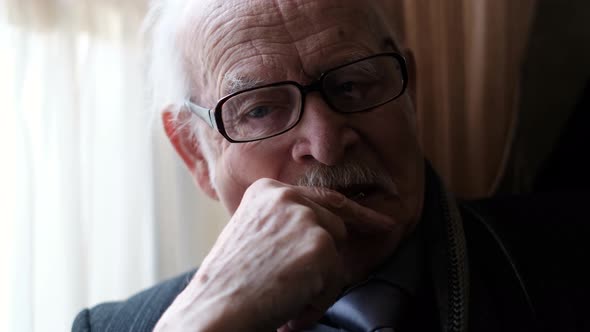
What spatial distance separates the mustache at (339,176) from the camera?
0.94 m

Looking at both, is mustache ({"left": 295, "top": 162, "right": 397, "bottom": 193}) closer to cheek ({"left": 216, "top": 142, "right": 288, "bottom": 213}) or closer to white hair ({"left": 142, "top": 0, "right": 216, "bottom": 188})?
cheek ({"left": 216, "top": 142, "right": 288, "bottom": 213})

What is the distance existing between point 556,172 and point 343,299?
1076mm

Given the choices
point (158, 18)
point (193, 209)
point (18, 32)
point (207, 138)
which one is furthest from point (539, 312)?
point (18, 32)

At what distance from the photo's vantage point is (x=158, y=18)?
51.6 inches

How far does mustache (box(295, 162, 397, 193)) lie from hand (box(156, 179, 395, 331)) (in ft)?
0.27

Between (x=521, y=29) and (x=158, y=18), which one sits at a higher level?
(x=158, y=18)

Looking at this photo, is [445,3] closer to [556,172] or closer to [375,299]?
[556,172]

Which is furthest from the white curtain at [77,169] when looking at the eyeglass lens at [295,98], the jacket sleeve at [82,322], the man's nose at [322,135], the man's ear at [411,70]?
the man's ear at [411,70]

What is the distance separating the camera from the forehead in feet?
3.22

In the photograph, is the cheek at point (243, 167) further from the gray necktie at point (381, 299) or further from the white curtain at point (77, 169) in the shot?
the white curtain at point (77, 169)

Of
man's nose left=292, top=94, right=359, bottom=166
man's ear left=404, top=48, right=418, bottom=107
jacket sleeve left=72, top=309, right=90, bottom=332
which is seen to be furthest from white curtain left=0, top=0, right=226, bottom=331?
man's ear left=404, top=48, right=418, bottom=107

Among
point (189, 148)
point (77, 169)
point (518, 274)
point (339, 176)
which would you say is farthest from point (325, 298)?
point (77, 169)

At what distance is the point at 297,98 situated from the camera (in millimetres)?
984

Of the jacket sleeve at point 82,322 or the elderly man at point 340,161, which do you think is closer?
the elderly man at point 340,161
